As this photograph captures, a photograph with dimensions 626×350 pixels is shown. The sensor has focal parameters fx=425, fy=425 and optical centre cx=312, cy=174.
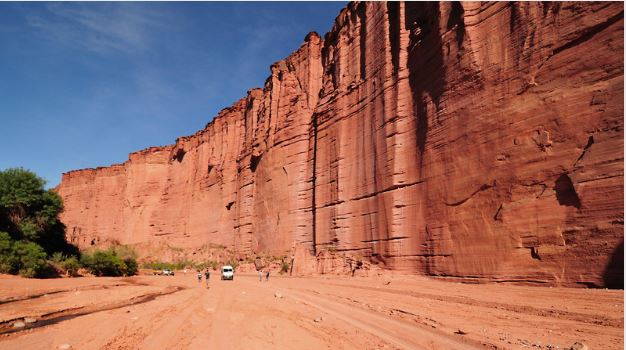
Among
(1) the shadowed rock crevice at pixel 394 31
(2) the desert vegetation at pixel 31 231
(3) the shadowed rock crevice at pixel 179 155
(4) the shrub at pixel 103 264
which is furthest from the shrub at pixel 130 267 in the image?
(1) the shadowed rock crevice at pixel 394 31

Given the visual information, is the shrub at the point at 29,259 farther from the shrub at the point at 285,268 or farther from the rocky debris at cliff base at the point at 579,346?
the rocky debris at cliff base at the point at 579,346

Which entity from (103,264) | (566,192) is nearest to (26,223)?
(103,264)

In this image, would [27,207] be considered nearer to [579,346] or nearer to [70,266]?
[70,266]

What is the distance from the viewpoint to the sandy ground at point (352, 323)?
7965mm

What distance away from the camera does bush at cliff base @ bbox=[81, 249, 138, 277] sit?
3909cm

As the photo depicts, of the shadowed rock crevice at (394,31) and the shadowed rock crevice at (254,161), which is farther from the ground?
the shadowed rock crevice at (394,31)

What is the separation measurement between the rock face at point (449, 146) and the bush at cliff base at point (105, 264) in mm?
11650

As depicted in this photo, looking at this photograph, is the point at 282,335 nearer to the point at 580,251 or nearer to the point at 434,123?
the point at 580,251

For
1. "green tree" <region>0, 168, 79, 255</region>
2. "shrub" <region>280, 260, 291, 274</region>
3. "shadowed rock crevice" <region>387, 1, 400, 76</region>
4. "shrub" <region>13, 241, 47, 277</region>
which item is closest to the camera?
"shadowed rock crevice" <region>387, 1, 400, 76</region>

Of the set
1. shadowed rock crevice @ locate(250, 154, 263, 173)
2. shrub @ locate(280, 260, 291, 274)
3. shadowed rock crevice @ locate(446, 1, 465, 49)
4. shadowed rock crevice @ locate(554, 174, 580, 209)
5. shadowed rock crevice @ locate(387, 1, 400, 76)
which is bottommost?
shrub @ locate(280, 260, 291, 274)

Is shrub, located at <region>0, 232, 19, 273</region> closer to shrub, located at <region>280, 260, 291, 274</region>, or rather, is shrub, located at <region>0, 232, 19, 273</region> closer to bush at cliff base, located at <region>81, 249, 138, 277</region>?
bush at cliff base, located at <region>81, 249, 138, 277</region>

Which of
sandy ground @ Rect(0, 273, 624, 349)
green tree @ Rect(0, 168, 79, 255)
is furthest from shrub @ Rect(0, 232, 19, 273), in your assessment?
sandy ground @ Rect(0, 273, 624, 349)

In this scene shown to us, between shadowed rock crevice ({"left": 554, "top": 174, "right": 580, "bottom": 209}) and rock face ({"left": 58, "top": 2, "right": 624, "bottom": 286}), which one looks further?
shadowed rock crevice ({"left": 554, "top": 174, "right": 580, "bottom": 209})

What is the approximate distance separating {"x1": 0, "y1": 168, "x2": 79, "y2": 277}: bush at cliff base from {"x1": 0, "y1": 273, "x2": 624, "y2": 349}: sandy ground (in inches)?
611
